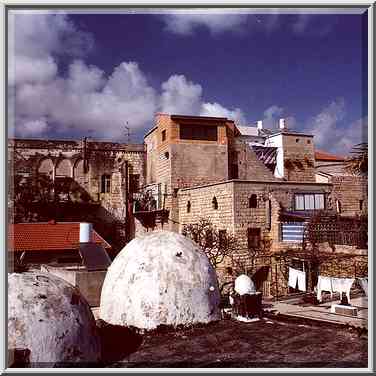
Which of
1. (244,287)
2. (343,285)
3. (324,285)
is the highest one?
(244,287)

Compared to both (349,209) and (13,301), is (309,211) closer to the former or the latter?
(349,209)

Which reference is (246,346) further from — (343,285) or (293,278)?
(293,278)

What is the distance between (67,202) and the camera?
2139 centimetres

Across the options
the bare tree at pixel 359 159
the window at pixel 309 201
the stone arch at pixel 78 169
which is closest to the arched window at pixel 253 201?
the window at pixel 309 201

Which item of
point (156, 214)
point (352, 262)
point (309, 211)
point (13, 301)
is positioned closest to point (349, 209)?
point (309, 211)

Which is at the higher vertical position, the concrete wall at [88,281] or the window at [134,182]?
the window at [134,182]

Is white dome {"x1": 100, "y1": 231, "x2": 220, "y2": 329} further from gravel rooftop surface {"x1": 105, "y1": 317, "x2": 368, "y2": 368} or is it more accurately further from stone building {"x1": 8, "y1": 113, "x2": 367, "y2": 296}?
stone building {"x1": 8, "y1": 113, "x2": 367, "y2": 296}

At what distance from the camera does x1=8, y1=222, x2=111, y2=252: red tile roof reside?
15.2 meters

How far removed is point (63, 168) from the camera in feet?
75.8

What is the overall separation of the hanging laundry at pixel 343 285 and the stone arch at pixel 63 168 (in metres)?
15.5

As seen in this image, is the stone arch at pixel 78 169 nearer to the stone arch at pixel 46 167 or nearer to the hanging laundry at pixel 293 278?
the stone arch at pixel 46 167

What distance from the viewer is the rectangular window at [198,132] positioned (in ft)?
71.4

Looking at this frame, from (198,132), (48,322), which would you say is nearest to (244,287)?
(48,322)

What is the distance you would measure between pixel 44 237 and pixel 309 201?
33.3 ft
